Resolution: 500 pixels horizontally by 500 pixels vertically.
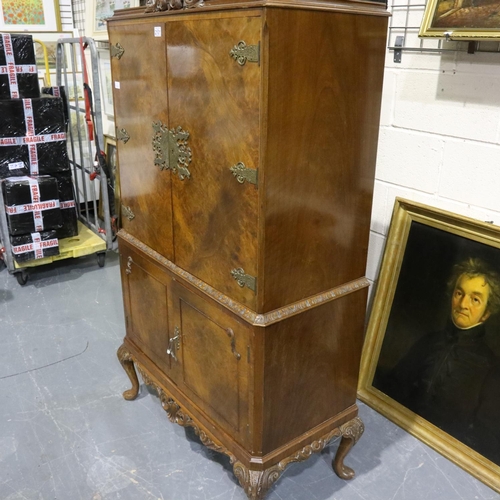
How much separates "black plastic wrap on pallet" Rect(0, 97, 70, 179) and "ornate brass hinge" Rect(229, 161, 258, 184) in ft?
7.56

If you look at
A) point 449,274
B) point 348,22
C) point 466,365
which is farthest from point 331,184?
point 466,365

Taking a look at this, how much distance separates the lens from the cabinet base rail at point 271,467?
1530 millimetres

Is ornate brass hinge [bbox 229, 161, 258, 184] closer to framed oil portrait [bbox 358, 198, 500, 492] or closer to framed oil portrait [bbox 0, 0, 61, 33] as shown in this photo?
framed oil portrait [bbox 358, 198, 500, 492]

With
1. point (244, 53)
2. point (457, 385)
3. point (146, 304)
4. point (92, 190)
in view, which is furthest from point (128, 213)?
point (92, 190)

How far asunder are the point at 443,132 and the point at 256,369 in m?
1.05

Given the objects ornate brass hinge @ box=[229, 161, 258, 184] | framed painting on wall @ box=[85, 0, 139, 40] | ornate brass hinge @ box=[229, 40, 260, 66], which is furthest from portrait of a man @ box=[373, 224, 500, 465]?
framed painting on wall @ box=[85, 0, 139, 40]

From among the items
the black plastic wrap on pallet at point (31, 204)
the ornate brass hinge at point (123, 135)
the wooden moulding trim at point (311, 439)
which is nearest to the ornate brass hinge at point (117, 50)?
the ornate brass hinge at point (123, 135)

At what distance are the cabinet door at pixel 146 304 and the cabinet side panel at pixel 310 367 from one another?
495 mm

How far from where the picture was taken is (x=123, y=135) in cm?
180

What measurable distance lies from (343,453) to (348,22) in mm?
1400

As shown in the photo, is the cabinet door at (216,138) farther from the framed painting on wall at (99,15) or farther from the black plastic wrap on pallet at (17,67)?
the framed painting on wall at (99,15)

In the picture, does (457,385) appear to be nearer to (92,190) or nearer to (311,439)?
(311,439)

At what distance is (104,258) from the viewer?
3.65 metres

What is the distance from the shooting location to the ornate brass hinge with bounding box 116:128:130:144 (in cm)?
178
